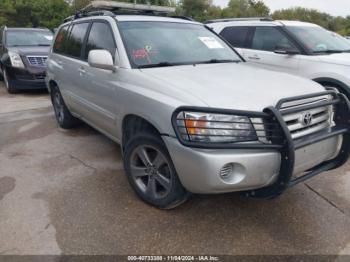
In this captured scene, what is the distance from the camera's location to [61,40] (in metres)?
5.42

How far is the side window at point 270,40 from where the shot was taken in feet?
19.8

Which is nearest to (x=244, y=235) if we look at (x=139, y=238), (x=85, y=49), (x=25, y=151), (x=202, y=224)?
(x=202, y=224)

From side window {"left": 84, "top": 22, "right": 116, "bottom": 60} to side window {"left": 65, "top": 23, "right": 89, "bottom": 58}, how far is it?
0.86 ft

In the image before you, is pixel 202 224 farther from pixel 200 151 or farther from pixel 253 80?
pixel 253 80

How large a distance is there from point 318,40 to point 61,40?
4341mm

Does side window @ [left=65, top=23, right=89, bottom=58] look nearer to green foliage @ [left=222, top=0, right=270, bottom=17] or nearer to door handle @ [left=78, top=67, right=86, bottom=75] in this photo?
door handle @ [left=78, top=67, right=86, bottom=75]

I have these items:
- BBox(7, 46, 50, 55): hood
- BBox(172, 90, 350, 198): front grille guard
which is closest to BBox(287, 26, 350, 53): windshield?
BBox(172, 90, 350, 198): front grille guard

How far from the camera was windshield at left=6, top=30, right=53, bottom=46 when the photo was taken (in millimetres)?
9719

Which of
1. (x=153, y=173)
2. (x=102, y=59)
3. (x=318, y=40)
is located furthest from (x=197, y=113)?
(x=318, y=40)

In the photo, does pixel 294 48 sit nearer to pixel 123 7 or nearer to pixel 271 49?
pixel 271 49

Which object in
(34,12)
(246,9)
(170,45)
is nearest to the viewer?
(170,45)

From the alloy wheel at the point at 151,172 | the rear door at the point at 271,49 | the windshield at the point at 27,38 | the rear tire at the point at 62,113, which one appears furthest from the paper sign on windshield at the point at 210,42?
the windshield at the point at 27,38

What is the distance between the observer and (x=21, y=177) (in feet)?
12.8

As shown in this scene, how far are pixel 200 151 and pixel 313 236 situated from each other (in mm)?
1227
